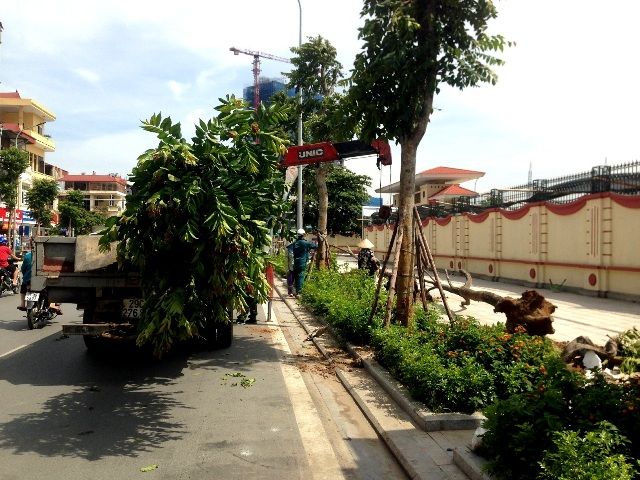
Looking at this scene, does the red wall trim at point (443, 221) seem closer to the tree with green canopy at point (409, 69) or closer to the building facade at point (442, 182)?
the building facade at point (442, 182)

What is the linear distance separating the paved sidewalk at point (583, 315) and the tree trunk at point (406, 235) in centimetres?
308

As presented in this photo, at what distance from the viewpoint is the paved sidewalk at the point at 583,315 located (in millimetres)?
10148

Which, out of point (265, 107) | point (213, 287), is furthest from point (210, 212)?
point (265, 107)

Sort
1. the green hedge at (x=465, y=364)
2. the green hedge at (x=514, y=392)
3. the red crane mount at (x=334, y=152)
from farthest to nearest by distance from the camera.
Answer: the red crane mount at (x=334, y=152) < the green hedge at (x=465, y=364) < the green hedge at (x=514, y=392)

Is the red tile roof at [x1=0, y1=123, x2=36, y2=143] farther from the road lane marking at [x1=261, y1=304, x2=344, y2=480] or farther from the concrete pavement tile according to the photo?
the concrete pavement tile

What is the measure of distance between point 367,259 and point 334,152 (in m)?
5.71

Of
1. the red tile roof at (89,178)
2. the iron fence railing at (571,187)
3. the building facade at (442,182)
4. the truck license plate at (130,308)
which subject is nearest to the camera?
the truck license plate at (130,308)

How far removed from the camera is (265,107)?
6414 millimetres

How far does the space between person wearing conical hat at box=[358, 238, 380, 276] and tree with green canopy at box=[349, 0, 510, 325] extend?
7.84 m

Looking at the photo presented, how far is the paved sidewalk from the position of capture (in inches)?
400

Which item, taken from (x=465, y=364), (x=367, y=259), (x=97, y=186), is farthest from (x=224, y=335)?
(x=97, y=186)

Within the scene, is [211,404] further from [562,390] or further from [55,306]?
[55,306]

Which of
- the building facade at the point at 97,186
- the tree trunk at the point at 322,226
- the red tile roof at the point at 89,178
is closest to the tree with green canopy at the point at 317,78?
the tree trunk at the point at 322,226

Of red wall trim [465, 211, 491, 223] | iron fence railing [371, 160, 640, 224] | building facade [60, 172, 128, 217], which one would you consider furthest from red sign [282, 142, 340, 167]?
building facade [60, 172, 128, 217]
